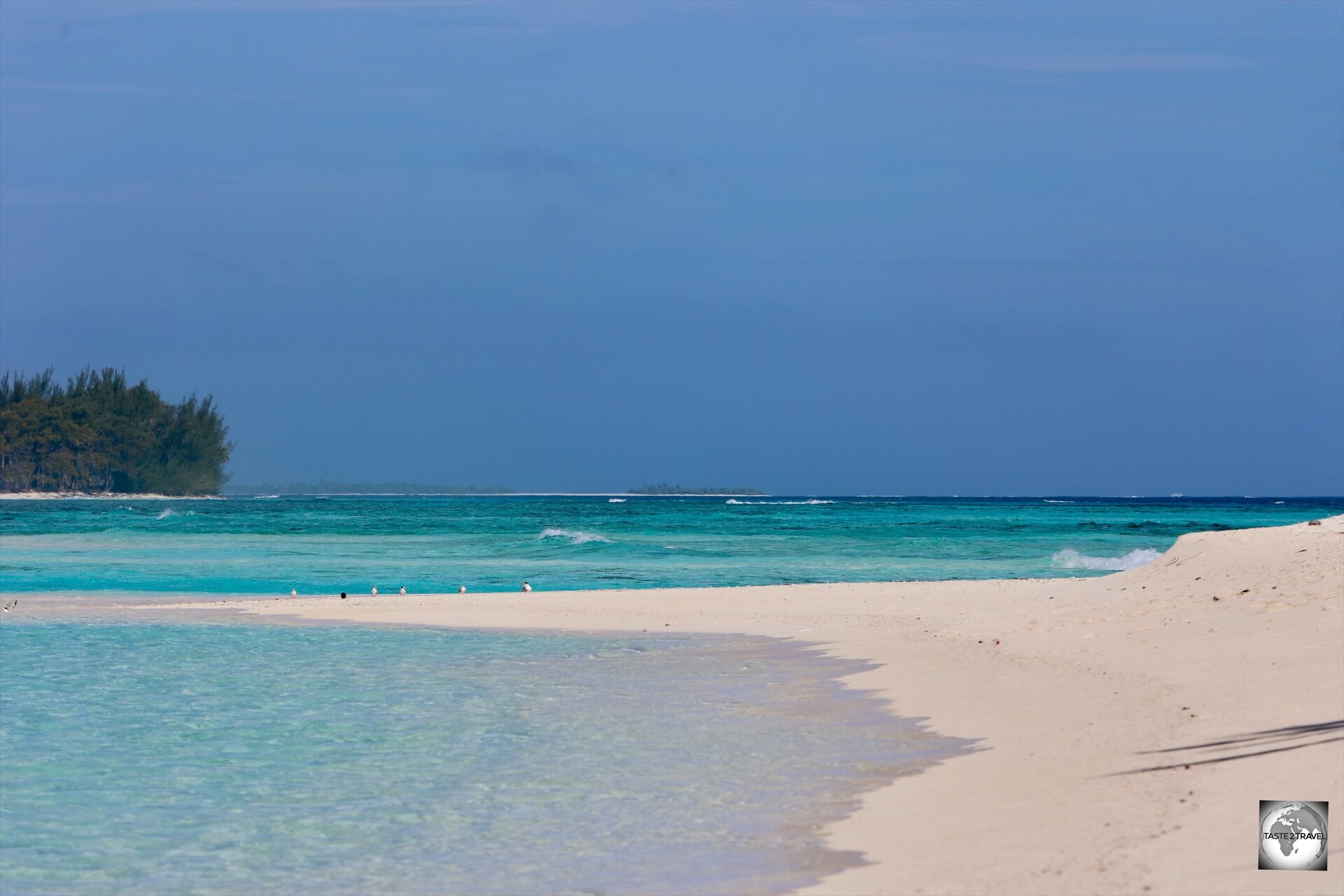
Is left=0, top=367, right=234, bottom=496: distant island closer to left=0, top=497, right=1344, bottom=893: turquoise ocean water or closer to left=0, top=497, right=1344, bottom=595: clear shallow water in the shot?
left=0, top=497, right=1344, bottom=595: clear shallow water

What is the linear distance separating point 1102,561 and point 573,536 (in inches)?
1068

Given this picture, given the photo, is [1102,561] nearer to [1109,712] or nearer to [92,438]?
[1109,712]

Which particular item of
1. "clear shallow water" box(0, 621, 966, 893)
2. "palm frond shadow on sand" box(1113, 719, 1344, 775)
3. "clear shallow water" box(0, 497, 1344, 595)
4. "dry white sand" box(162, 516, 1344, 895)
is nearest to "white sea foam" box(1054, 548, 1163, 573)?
"clear shallow water" box(0, 497, 1344, 595)

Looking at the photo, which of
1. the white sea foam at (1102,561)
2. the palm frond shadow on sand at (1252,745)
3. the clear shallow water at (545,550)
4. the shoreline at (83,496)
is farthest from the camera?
the shoreline at (83,496)

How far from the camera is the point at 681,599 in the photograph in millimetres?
28891

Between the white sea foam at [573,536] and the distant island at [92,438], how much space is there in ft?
458

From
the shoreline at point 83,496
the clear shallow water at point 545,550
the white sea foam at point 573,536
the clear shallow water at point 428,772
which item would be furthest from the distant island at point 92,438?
the clear shallow water at point 428,772

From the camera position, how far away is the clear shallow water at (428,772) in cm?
789

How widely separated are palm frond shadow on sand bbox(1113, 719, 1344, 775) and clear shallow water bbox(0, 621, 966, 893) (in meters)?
2.10

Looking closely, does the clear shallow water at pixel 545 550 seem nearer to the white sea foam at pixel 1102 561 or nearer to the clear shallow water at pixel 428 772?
the white sea foam at pixel 1102 561

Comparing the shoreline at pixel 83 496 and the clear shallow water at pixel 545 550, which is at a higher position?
the shoreline at pixel 83 496

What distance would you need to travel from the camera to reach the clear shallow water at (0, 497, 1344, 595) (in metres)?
39.0

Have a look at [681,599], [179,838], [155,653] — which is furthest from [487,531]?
[179,838]

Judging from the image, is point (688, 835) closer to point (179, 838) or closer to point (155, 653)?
point (179, 838)
